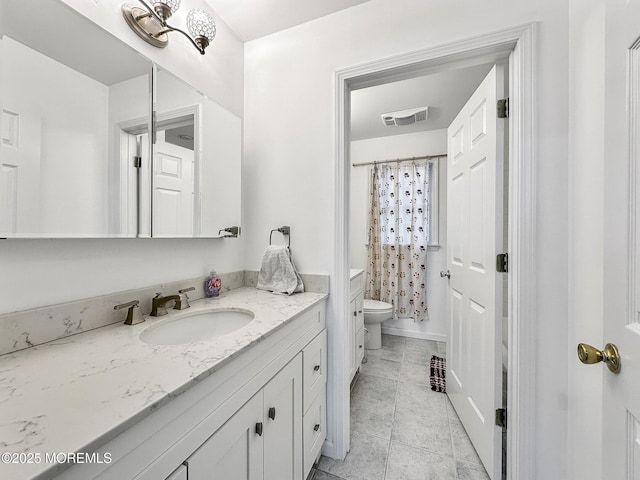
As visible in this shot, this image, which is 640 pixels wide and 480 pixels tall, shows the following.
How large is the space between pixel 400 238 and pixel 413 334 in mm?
1118

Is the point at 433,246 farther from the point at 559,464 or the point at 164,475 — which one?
the point at 164,475

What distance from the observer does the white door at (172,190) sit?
1116mm

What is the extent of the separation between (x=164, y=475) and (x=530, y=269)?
4.43 ft

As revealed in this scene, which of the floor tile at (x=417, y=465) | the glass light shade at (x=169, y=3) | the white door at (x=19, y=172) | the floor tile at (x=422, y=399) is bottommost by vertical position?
the floor tile at (x=417, y=465)

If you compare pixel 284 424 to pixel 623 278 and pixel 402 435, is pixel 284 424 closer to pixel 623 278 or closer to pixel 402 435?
pixel 402 435

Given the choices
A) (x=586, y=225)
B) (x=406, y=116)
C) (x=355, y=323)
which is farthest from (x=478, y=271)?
(x=406, y=116)

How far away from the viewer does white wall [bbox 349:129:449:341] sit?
9.51 feet

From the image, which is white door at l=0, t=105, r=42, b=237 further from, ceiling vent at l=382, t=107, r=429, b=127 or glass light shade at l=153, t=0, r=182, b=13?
ceiling vent at l=382, t=107, r=429, b=127

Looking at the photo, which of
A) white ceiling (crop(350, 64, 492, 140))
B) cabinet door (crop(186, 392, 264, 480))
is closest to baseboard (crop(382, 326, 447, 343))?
white ceiling (crop(350, 64, 492, 140))

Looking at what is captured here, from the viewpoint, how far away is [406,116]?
2510 mm

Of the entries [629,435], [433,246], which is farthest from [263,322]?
[433,246]

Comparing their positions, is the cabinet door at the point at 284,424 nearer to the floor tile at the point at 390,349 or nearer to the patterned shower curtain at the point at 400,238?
→ the floor tile at the point at 390,349

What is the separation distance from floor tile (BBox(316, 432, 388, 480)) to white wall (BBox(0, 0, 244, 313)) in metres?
1.17

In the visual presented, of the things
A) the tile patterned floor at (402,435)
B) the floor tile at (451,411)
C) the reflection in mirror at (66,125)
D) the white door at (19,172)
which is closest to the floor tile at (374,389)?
the tile patterned floor at (402,435)
